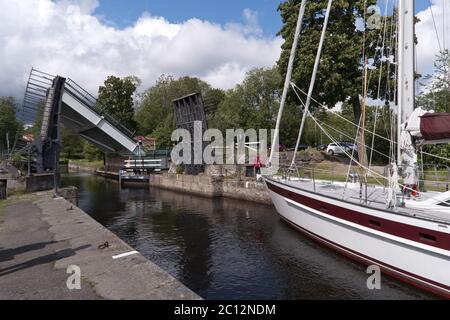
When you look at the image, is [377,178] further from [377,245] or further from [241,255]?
[377,245]

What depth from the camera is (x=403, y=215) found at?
9.49m

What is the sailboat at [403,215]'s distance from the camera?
29.4 ft

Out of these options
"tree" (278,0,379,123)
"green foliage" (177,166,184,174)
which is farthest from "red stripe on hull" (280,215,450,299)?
"green foliage" (177,166,184,174)

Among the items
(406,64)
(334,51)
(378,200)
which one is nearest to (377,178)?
(378,200)

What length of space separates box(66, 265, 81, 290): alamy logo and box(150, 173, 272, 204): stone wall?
18.2 metres

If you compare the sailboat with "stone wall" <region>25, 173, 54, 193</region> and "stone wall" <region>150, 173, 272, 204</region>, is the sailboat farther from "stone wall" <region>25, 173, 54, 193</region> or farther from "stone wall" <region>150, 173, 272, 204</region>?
"stone wall" <region>25, 173, 54, 193</region>

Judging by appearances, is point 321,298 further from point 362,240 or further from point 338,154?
point 338,154

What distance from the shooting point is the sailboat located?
8961mm

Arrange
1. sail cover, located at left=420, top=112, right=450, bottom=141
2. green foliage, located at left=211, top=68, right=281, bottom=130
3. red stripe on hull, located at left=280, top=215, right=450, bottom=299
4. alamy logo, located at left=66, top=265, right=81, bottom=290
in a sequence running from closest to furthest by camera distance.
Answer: alamy logo, located at left=66, top=265, right=81, bottom=290, red stripe on hull, located at left=280, top=215, right=450, bottom=299, sail cover, located at left=420, top=112, right=450, bottom=141, green foliage, located at left=211, top=68, right=281, bottom=130

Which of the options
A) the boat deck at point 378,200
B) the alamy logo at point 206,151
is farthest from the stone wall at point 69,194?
the alamy logo at point 206,151

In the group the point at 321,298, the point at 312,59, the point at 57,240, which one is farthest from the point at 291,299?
the point at 312,59

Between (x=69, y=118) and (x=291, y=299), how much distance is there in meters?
26.2

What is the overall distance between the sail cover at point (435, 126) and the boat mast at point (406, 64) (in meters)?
1.09

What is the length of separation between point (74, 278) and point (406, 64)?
1056 cm
